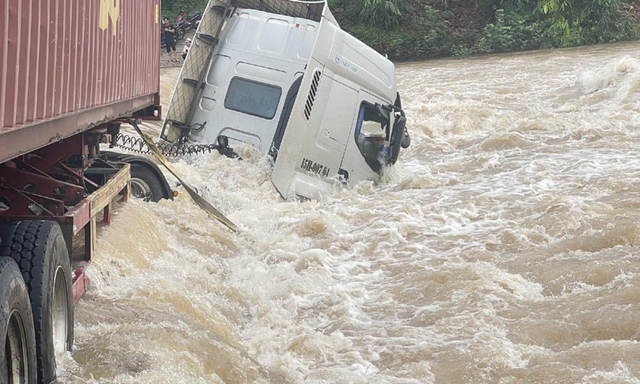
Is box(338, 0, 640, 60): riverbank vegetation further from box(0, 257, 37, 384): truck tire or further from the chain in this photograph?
box(0, 257, 37, 384): truck tire

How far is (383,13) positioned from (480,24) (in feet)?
13.3

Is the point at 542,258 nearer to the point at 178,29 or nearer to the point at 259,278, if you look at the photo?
the point at 259,278

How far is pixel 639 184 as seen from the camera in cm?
1186

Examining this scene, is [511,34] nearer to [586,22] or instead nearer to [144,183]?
[586,22]

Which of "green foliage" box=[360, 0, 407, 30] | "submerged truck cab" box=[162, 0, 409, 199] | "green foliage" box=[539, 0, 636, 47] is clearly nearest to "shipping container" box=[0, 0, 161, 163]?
"submerged truck cab" box=[162, 0, 409, 199]

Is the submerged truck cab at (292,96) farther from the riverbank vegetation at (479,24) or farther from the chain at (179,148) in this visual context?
the riverbank vegetation at (479,24)

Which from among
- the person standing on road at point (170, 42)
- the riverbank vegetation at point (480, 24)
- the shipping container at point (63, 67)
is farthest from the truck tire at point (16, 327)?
the riverbank vegetation at point (480, 24)

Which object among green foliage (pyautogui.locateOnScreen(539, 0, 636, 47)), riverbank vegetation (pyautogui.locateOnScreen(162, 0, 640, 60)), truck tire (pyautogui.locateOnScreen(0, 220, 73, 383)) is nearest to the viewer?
truck tire (pyautogui.locateOnScreen(0, 220, 73, 383))

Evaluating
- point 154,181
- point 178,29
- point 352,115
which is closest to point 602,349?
point 154,181

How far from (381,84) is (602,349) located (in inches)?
272

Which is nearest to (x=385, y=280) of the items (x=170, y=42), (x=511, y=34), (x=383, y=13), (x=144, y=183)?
(x=144, y=183)

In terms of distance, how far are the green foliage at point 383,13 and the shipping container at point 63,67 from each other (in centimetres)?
2955

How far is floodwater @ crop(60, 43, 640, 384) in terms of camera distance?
20.2ft

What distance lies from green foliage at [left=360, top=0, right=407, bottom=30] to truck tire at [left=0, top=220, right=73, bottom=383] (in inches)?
1281
